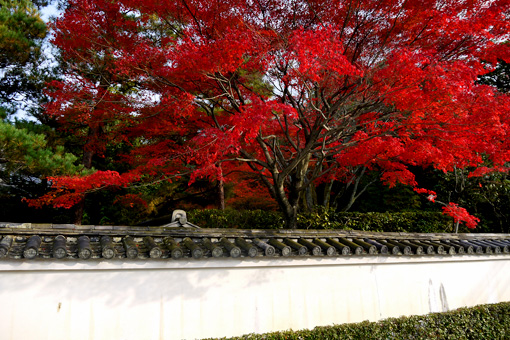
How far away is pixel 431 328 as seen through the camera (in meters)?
7.14

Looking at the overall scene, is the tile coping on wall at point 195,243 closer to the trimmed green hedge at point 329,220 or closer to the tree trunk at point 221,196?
the trimmed green hedge at point 329,220

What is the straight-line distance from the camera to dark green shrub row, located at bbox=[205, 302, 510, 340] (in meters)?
6.18

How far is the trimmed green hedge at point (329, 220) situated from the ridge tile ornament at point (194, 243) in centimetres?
462

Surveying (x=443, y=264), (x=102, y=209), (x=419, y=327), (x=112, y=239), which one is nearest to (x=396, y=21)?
(x=443, y=264)

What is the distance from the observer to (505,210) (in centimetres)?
1680

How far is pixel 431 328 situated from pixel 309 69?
19.6ft

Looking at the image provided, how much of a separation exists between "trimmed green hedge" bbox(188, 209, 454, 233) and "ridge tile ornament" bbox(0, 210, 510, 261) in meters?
4.62

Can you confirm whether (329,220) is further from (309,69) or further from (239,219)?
(309,69)

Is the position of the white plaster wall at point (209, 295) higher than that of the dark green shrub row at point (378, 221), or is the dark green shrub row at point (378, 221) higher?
the dark green shrub row at point (378, 221)

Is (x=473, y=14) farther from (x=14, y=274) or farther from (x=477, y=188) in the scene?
(x=14, y=274)

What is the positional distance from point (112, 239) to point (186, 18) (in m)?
6.70

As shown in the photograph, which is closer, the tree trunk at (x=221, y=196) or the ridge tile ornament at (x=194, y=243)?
the ridge tile ornament at (x=194, y=243)

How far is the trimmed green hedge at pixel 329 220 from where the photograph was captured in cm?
1246

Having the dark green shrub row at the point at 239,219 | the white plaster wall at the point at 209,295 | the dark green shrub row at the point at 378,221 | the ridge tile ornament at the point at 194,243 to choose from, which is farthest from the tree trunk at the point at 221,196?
the white plaster wall at the point at 209,295
